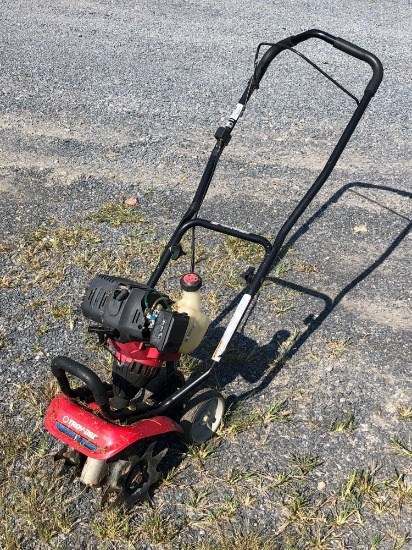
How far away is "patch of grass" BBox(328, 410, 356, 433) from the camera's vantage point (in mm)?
3367

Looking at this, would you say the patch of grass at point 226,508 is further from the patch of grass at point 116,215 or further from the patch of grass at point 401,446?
the patch of grass at point 116,215

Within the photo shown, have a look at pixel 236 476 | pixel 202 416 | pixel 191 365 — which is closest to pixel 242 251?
pixel 191 365

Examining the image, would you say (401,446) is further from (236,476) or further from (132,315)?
(132,315)

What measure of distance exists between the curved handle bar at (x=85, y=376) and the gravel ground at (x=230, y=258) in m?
0.56

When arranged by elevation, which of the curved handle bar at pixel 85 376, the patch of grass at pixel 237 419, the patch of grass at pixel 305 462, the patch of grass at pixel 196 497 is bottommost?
the patch of grass at pixel 196 497

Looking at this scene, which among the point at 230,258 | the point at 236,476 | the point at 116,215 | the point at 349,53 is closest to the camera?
the point at 236,476

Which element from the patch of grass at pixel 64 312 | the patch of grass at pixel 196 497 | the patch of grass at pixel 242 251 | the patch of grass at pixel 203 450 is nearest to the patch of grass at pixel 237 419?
the patch of grass at pixel 203 450

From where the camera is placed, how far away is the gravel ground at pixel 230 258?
2.93 m

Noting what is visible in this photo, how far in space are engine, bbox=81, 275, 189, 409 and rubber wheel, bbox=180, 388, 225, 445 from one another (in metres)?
0.30

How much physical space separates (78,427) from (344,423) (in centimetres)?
143

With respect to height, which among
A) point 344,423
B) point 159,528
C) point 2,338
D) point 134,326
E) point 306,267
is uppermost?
point 134,326

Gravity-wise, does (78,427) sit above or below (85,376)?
below

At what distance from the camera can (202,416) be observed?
3.15 metres

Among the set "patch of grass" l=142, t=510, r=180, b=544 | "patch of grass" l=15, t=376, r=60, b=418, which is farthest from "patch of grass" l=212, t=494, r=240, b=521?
"patch of grass" l=15, t=376, r=60, b=418
